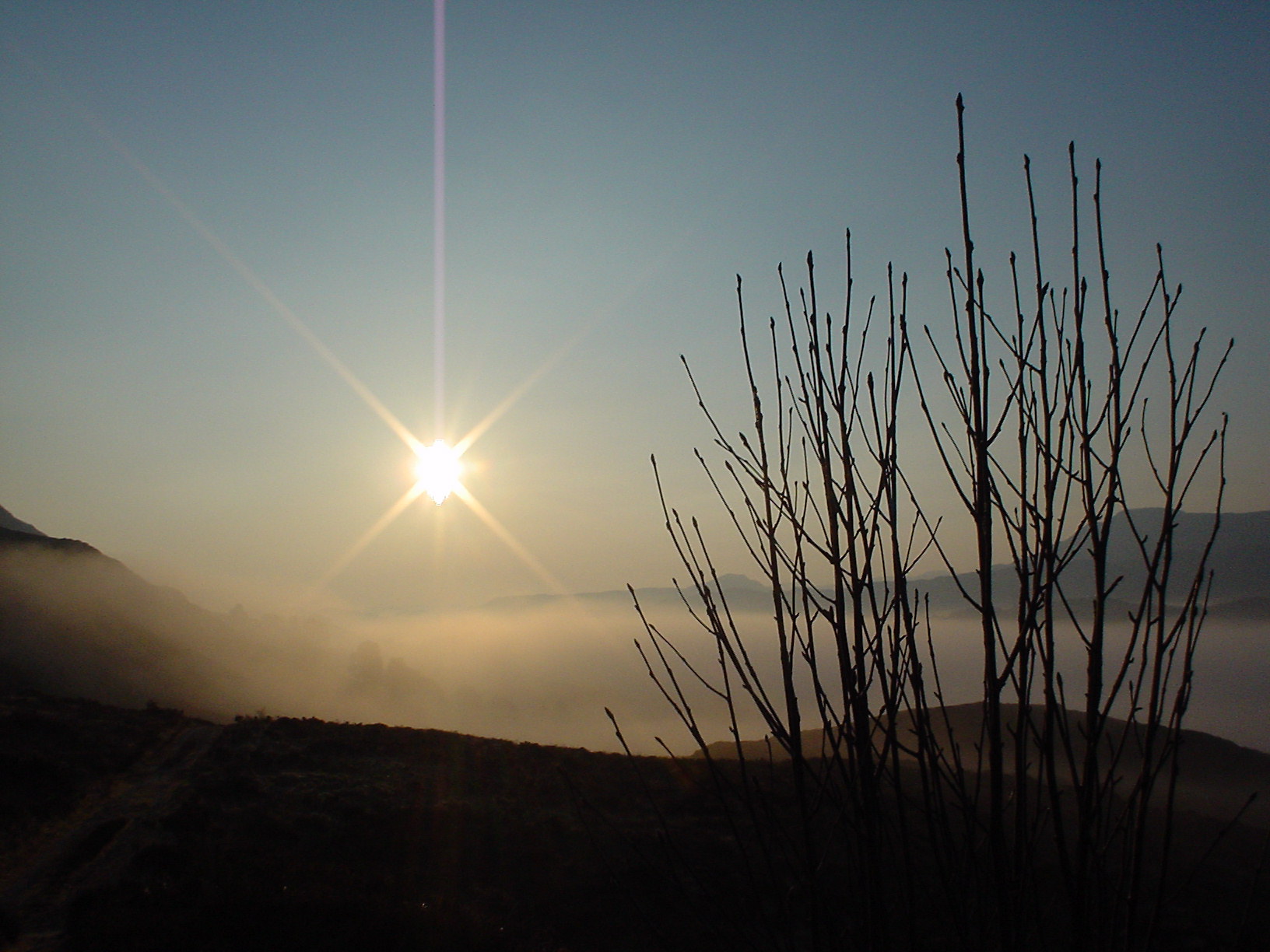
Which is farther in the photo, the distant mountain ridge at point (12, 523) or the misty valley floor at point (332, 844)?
the distant mountain ridge at point (12, 523)

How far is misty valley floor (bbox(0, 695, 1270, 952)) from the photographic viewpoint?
10.7m

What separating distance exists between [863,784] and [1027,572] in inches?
24.3

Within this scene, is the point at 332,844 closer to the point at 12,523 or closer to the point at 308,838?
the point at 308,838

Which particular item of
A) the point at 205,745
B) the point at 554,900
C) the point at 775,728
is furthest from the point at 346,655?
the point at 775,728

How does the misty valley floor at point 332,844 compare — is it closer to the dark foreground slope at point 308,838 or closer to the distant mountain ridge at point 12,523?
the dark foreground slope at point 308,838

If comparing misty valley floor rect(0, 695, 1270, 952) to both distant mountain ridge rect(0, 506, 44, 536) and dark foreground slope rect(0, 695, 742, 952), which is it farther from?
distant mountain ridge rect(0, 506, 44, 536)

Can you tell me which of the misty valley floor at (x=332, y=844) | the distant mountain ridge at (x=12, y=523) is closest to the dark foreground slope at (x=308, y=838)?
the misty valley floor at (x=332, y=844)

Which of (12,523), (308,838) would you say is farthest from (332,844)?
(12,523)

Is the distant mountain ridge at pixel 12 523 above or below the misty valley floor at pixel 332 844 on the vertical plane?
above

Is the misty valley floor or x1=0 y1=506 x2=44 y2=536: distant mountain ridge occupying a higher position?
x1=0 y1=506 x2=44 y2=536: distant mountain ridge

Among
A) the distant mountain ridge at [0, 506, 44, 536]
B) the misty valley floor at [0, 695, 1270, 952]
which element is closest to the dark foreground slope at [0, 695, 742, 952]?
the misty valley floor at [0, 695, 1270, 952]

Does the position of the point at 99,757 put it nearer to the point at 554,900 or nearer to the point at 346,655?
the point at 554,900

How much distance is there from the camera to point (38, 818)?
53.7ft

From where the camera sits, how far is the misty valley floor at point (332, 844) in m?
10.7
